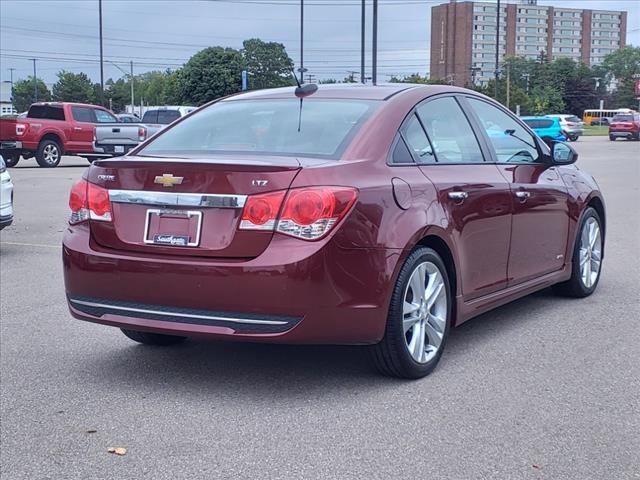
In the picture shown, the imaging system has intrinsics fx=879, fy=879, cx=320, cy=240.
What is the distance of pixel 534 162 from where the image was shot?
6.41 m

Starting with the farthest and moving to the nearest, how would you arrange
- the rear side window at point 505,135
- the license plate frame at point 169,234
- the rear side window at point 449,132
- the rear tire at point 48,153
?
the rear tire at point 48,153 → the rear side window at point 505,135 → the rear side window at point 449,132 → the license plate frame at point 169,234

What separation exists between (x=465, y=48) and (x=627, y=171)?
133m

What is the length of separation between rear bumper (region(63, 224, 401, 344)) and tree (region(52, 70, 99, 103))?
305ft

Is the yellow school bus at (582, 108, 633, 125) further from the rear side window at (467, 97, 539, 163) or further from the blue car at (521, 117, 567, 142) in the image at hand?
the rear side window at (467, 97, 539, 163)

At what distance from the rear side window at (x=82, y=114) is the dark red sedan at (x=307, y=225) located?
21749mm

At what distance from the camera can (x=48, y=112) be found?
85.9 feet

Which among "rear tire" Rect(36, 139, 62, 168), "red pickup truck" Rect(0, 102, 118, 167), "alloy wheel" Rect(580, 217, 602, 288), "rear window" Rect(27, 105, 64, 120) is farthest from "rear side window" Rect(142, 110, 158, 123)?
"alloy wheel" Rect(580, 217, 602, 288)

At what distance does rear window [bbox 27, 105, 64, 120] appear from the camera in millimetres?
26172

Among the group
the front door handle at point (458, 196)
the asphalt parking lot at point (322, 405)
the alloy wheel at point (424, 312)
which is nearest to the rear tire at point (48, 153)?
the asphalt parking lot at point (322, 405)

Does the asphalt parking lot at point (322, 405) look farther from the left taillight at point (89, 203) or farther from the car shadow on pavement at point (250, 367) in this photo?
the left taillight at point (89, 203)

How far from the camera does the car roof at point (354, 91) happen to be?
17.7 ft

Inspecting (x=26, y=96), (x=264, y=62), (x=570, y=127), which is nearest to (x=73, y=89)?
(x=26, y=96)

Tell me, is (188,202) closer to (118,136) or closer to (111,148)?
(118,136)

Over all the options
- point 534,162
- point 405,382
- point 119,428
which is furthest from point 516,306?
point 119,428
